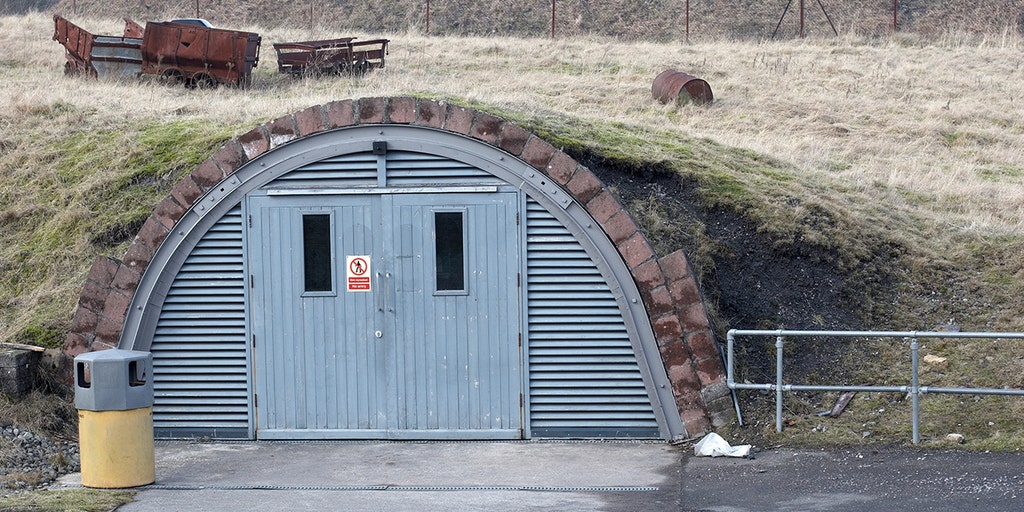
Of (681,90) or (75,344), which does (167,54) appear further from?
(75,344)

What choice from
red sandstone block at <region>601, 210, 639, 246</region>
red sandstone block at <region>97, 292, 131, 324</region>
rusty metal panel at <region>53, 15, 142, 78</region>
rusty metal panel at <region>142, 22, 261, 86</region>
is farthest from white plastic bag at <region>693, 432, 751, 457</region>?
rusty metal panel at <region>53, 15, 142, 78</region>

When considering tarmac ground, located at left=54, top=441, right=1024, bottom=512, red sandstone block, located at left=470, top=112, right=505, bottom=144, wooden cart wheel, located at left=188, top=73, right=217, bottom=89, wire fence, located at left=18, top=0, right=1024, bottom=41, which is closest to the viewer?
tarmac ground, located at left=54, top=441, right=1024, bottom=512

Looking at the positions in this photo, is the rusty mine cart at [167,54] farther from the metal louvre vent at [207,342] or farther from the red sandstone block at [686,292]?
the red sandstone block at [686,292]

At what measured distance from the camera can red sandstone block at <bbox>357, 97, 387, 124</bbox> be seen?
11086mm

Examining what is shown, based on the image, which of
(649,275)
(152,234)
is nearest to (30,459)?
(152,234)

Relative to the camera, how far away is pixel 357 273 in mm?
11188

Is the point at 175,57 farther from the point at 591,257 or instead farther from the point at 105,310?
the point at 591,257

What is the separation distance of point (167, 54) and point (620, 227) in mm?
17606

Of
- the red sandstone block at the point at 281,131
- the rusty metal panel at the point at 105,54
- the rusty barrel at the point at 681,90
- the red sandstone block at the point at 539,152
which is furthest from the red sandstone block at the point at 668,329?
the rusty metal panel at the point at 105,54

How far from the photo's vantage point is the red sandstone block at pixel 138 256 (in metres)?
11.2

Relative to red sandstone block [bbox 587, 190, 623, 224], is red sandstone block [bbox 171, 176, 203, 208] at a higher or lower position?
higher

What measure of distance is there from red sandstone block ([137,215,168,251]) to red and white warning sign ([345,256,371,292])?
6.37 feet

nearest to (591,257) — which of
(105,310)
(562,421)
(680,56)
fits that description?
(562,421)

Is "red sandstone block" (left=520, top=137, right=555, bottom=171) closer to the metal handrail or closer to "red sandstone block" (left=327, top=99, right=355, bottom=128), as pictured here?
"red sandstone block" (left=327, top=99, right=355, bottom=128)
